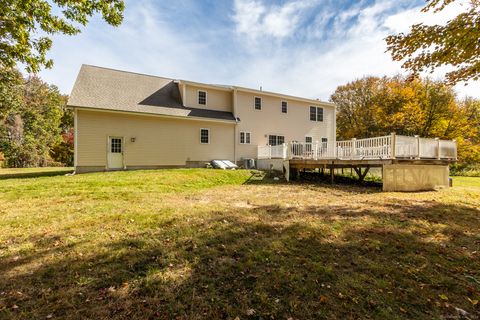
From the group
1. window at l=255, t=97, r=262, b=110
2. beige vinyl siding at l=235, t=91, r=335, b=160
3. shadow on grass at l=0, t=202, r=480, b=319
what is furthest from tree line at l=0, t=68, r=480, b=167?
shadow on grass at l=0, t=202, r=480, b=319

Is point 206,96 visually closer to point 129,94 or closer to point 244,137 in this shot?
point 244,137

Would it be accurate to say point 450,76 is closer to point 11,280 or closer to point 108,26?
point 108,26

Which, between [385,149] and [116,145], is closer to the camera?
[385,149]

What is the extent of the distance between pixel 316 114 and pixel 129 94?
14805 millimetres

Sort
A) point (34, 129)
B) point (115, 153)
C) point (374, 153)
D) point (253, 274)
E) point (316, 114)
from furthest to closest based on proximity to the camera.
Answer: point (34, 129), point (316, 114), point (115, 153), point (374, 153), point (253, 274)

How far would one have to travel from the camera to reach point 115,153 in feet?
46.1

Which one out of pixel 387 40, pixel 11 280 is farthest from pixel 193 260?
pixel 387 40

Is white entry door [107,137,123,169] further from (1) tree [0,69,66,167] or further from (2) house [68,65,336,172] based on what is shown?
(1) tree [0,69,66,167]

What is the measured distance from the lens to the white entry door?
13883 mm

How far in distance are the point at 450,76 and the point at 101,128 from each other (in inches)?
615

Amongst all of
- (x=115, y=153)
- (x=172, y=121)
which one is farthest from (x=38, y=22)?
(x=172, y=121)

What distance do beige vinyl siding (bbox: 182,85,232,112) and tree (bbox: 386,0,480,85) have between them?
40.5ft

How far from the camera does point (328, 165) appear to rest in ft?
41.5

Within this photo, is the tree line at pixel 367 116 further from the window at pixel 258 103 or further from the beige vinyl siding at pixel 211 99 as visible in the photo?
the window at pixel 258 103
